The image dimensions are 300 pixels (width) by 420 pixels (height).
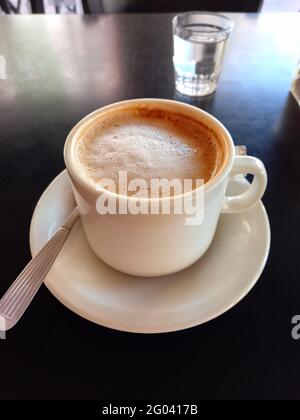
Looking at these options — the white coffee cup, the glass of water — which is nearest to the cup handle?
the white coffee cup

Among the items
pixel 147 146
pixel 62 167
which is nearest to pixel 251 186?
pixel 147 146

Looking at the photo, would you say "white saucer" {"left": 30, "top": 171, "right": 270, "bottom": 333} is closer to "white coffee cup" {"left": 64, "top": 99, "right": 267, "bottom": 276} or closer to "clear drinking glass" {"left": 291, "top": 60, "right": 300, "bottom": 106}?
"white coffee cup" {"left": 64, "top": 99, "right": 267, "bottom": 276}

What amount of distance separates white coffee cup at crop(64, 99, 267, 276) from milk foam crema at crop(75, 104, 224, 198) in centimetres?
2

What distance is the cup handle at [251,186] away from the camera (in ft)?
1.63

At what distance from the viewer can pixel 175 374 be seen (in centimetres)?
43

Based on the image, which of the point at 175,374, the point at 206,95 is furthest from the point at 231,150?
the point at 206,95

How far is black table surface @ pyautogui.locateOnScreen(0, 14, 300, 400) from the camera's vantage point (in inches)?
16.9

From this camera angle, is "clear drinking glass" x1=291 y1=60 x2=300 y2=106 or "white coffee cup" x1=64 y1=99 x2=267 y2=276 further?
"clear drinking glass" x1=291 y1=60 x2=300 y2=106

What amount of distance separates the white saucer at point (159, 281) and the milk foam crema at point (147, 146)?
0.11 meters

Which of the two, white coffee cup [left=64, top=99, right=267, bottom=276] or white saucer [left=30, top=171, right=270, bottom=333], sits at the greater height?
white coffee cup [left=64, top=99, right=267, bottom=276]

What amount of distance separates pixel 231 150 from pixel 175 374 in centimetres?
29

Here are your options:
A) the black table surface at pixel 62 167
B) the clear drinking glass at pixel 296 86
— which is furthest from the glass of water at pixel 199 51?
the clear drinking glass at pixel 296 86

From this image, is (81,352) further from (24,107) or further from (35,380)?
(24,107)

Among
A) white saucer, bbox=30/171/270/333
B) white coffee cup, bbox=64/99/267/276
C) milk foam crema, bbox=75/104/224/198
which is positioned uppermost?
milk foam crema, bbox=75/104/224/198
